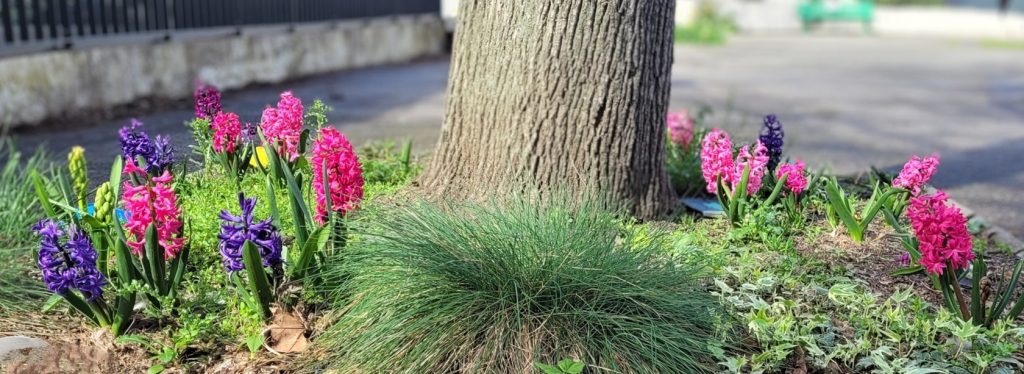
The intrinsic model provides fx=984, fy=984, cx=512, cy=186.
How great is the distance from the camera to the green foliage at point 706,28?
21.3 meters

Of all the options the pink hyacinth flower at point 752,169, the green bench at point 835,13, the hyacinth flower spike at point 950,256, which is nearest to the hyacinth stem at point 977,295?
the hyacinth flower spike at point 950,256

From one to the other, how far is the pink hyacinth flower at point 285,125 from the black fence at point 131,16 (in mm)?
5129

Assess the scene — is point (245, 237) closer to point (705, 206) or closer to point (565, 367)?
point (565, 367)

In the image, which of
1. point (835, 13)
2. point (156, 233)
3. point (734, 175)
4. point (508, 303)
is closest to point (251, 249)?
point (156, 233)

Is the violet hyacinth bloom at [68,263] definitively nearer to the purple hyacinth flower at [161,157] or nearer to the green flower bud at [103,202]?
the green flower bud at [103,202]

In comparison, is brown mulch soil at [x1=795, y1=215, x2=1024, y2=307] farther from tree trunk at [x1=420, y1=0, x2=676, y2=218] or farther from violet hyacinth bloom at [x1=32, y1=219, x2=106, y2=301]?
violet hyacinth bloom at [x1=32, y1=219, x2=106, y2=301]

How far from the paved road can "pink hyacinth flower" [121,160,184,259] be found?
0.95 m

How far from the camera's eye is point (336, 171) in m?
3.37

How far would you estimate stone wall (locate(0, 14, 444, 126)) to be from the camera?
26.2 ft

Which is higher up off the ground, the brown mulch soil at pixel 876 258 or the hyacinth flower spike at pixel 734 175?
→ the hyacinth flower spike at pixel 734 175

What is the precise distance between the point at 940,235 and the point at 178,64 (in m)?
8.32

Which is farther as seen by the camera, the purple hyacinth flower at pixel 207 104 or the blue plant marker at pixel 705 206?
the blue plant marker at pixel 705 206

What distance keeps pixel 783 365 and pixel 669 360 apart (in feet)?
1.43

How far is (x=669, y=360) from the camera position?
303 centimetres
